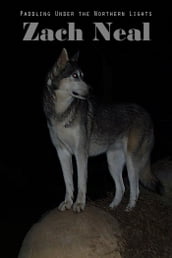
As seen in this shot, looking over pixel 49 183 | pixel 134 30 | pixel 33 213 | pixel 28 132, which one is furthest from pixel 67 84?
pixel 28 132

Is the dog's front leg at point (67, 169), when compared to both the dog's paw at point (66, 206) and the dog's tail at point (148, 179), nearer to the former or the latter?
the dog's paw at point (66, 206)

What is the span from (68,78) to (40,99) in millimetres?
8342

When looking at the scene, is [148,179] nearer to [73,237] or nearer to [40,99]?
[73,237]

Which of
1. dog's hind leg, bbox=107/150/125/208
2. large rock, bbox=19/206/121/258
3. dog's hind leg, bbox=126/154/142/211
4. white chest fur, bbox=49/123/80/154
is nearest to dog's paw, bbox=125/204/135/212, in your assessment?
dog's hind leg, bbox=126/154/142/211

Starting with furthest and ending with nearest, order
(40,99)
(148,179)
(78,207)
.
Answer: (40,99) → (148,179) → (78,207)

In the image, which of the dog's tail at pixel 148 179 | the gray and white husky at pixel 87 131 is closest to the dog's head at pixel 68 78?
the gray and white husky at pixel 87 131

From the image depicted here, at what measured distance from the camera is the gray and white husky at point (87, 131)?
20.9 feet

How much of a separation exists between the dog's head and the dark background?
11.6ft

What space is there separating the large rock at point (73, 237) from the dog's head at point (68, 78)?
168cm

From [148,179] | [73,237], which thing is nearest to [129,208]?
[148,179]

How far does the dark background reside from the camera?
39.7 feet

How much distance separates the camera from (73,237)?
20.4ft

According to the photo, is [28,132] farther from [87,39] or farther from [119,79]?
[87,39]

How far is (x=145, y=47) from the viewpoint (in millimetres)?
12953
